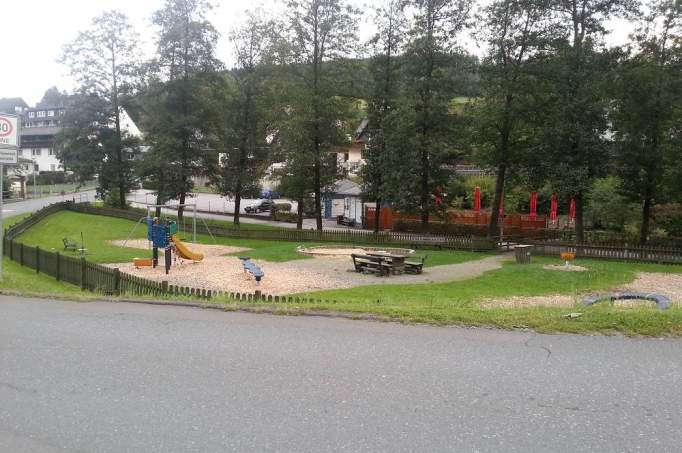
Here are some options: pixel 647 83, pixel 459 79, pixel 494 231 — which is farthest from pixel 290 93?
pixel 647 83

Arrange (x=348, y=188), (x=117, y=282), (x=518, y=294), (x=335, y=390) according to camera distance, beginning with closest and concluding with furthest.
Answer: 1. (x=335, y=390)
2. (x=117, y=282)
3. (x=518, y=294)
4. (x=348, y=188)

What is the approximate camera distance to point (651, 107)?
86.7ft

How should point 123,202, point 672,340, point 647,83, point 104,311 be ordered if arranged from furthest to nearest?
1. point 123,202
2. point 647,83
3. point 104,311
4. point 672,340

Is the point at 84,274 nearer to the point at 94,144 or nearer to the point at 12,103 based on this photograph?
the point at 94,144

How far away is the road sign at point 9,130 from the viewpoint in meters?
13.2

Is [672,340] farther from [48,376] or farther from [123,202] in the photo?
[123,202]

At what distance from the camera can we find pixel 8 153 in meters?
13.1

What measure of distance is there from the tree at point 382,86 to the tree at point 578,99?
327 inches

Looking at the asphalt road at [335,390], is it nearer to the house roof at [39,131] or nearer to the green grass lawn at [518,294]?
the green grass lawn at [518,294]

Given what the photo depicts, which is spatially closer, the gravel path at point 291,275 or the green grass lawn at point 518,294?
the green grass lawn at point 518,294

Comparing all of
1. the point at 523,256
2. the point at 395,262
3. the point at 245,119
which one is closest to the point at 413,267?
the point at 395,262

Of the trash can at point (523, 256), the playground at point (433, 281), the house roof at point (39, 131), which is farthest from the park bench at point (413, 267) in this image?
the house roof at point (39, 131)

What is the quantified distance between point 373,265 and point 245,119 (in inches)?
865

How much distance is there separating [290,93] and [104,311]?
81.4 feet
